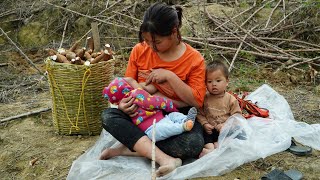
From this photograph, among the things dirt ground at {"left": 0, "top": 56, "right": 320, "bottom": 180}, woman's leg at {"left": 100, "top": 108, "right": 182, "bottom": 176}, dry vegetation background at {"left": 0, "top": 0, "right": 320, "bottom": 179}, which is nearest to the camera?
woman's leg at {"left": 100, "top": 108, "right": 182, "bottom": 176}

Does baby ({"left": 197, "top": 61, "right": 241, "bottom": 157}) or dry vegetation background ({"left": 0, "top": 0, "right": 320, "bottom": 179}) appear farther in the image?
dry vegetation background ({"left": 0, "top": 0, "right": 320, "bottom": 179})

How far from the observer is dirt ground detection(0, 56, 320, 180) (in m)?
2.46

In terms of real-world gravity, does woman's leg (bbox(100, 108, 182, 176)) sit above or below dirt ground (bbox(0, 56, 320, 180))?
above

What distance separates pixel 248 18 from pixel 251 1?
32.4 inches

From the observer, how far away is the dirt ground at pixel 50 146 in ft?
8.09

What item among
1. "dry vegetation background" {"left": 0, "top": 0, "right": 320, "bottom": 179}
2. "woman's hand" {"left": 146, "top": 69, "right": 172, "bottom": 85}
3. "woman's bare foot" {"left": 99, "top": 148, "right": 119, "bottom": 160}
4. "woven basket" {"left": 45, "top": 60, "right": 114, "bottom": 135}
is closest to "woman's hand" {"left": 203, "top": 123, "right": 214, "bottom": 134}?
"dry vegetation background" {"left": 0, "top": 0, "right": 320, "bottom": 179}

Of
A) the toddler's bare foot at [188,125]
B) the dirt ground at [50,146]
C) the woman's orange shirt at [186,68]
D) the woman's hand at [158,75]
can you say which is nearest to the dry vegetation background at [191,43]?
the dirt ground at [50,146]

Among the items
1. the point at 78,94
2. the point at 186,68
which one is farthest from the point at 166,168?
the point at 78,94

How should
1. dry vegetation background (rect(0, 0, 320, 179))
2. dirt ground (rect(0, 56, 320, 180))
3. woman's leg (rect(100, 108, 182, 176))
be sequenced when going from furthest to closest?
dry vegetation background (rect(0, 0, 320, 179)), dirt ground (rect(0, 56, 320, 180)), woman's leg (rect(100, 108, 182, 176))

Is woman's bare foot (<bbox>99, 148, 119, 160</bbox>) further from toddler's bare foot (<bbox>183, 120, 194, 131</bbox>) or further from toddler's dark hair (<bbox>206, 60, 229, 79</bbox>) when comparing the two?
toddler's dark hair (<bbox>206, 60, 229, 79</bbox>)

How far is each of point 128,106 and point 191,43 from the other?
284 centimetres

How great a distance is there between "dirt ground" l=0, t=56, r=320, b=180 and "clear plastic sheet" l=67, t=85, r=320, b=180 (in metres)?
0.07

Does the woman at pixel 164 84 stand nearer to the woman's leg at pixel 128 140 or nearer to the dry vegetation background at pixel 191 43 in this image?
the woman's leg at pixel 128 140

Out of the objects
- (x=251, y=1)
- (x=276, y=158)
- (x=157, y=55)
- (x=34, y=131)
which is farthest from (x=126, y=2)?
(x=276, y=158)
